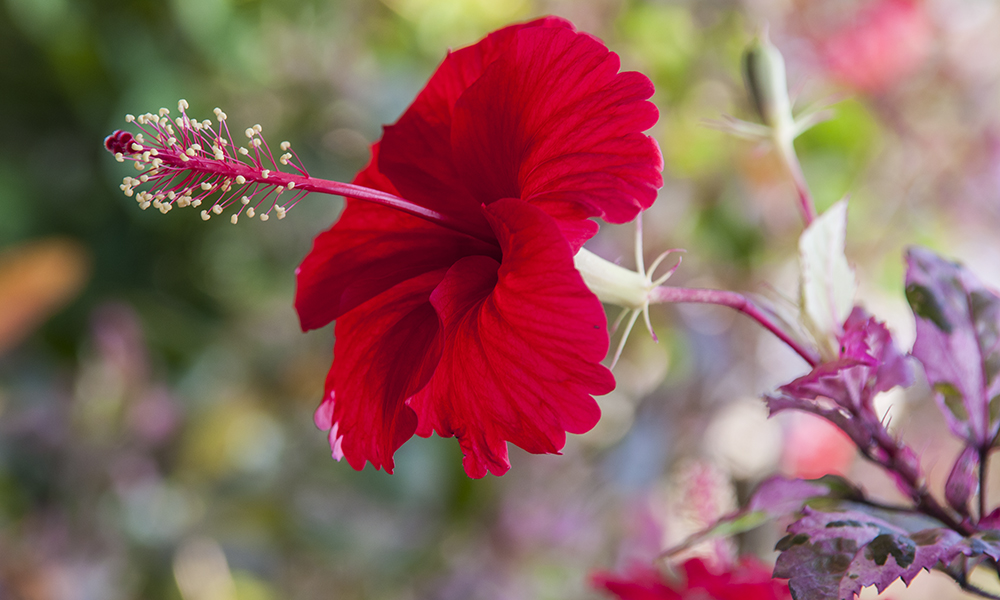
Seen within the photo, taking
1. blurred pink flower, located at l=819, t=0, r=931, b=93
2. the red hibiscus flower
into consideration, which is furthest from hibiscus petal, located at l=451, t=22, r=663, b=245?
blurred pink flower, located at l=819, t=0, r=931, b=93

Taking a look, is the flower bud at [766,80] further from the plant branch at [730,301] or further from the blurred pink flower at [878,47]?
the blurred pink flower at [878,47]

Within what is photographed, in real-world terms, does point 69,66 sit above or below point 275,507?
above

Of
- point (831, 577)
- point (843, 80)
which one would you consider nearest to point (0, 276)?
point (831, 577)

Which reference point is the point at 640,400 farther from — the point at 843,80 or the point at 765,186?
the point at 843,80

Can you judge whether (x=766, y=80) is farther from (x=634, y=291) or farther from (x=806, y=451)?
(x=806, y=451)

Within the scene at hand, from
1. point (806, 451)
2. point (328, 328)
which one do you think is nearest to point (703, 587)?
point (806, 451)

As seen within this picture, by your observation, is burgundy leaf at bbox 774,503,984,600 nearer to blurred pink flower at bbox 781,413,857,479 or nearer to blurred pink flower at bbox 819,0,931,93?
blurred pink flower at bbox 781,413,857,479

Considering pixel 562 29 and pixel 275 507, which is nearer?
pixel 562 29
